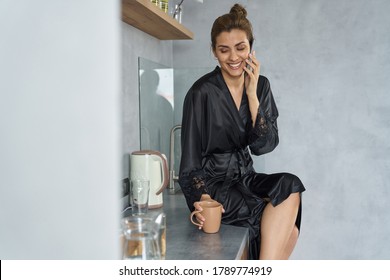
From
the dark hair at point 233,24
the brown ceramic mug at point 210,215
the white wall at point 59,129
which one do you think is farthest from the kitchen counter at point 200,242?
the white wall at point 59,129

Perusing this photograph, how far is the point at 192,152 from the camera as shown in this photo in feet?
5.32

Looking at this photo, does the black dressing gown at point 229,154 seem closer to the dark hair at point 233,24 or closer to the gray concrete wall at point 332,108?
the dark hair at point 233,24

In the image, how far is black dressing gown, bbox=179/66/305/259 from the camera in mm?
1588

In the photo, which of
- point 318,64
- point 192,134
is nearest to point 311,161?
point 318,64

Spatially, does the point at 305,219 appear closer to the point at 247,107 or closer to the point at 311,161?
the point at 311,161

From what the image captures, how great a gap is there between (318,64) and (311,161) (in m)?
0.54

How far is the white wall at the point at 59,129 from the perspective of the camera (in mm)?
409

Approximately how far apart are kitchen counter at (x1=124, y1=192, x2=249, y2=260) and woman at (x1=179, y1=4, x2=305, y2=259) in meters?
0.07

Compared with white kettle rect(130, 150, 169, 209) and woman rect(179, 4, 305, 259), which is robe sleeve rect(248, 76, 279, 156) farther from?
white kettle rect(130, 150, 169, 209)

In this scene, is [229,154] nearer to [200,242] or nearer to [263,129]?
[263,129]

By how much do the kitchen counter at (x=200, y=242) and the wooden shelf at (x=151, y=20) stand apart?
2.64 ft

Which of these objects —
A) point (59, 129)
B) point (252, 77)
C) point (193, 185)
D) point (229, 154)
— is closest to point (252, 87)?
point (252, 77)

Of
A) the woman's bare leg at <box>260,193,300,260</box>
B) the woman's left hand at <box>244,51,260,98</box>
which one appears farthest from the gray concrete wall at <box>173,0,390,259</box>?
the woman's bare leg at <box>260,193,300,260</box>

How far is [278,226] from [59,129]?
1.24m
